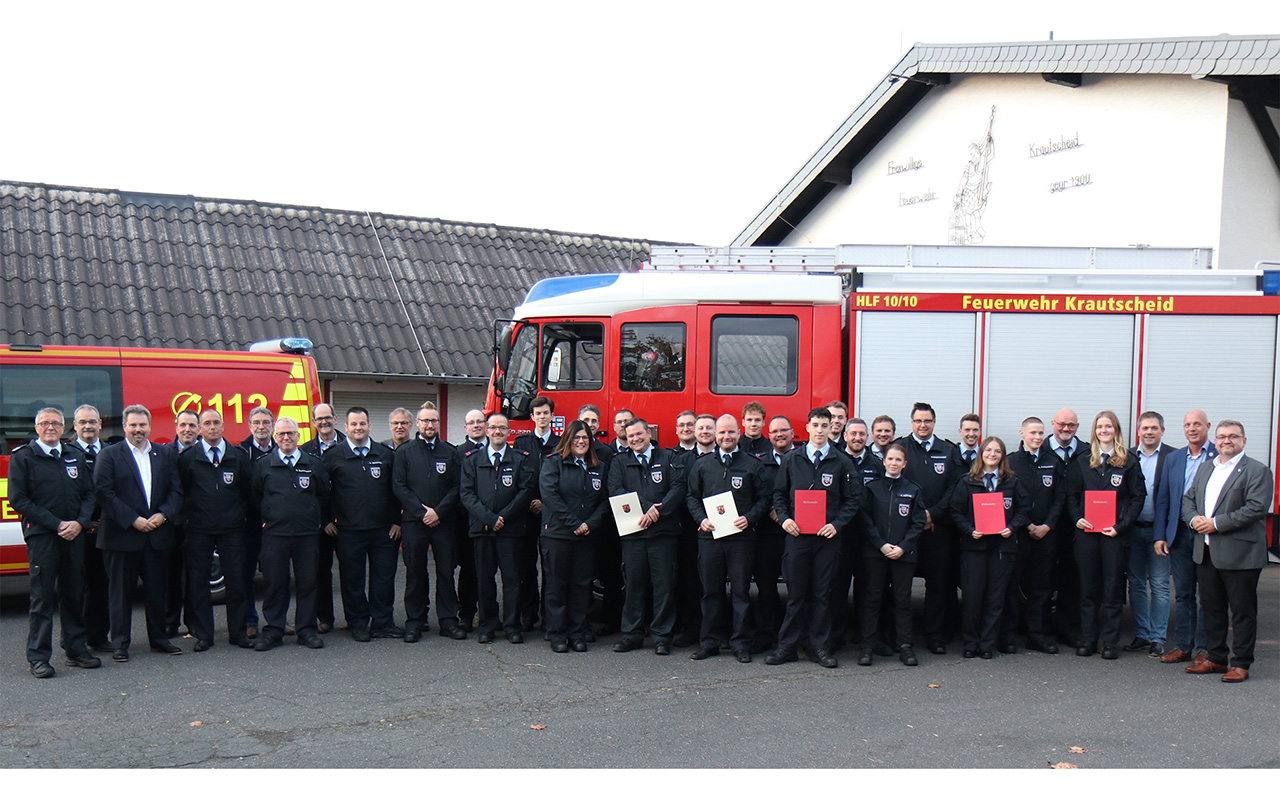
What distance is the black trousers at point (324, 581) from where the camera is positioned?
829 centimetres

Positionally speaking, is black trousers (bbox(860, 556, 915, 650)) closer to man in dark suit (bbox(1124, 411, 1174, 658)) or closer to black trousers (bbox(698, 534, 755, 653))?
black trousers (bbox(698, 534, 755, 653))

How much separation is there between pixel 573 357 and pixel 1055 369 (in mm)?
4368

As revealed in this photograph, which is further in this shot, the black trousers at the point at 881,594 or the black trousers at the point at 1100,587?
the black trousers at the point at 1100,587

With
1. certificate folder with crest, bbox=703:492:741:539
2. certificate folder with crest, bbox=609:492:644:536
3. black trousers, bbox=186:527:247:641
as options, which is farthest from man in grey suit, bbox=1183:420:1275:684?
black trousers, bbox=186:527:247:641

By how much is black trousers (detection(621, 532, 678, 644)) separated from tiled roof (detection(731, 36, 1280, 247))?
9.36 meters

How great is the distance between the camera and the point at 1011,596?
7.95 m

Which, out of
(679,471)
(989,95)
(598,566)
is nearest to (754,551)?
(679,471)

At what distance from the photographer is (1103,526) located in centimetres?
771

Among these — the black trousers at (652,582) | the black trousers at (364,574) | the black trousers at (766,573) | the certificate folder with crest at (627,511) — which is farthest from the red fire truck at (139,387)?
the black trousers at (766,573)

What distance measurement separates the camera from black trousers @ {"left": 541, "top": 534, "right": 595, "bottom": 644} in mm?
7898

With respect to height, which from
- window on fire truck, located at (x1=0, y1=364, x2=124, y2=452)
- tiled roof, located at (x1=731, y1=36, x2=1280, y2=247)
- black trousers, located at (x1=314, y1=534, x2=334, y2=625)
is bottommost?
black trousers, located at (x1=314, y1=534, x2=334, y2=625)

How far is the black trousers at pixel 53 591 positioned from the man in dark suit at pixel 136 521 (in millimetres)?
237

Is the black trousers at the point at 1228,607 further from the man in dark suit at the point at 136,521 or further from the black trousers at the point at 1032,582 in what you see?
the man in dark suit at the point at 136,521

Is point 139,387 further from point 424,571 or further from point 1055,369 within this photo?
point 1055,369
